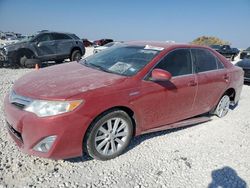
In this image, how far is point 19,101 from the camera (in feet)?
9.79

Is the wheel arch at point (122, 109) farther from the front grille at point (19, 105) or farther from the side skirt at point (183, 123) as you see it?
the front grille at point (19, 105)

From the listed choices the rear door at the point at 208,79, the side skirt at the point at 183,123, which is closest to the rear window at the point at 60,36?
the rear door at the point at 208,79

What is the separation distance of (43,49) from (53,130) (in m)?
9.29

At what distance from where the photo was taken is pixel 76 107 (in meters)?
2.84

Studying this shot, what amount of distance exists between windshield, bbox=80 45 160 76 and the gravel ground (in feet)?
4.01

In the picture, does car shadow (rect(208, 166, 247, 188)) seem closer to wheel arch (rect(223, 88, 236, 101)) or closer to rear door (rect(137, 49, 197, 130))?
rear door (rect(137, 49, 197, 130))

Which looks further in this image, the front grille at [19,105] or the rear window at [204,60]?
the rear window at [204,60]

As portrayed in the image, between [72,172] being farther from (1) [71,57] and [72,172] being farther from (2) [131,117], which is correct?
(1) [71,57]

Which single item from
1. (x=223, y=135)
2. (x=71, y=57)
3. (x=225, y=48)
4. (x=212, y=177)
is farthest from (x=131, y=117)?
(x=225, y=48)

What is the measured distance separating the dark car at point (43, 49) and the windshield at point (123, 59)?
24.0ft

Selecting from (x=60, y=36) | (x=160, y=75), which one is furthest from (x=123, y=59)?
(x=60, y=36)

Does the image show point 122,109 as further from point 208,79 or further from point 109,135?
point 208,79

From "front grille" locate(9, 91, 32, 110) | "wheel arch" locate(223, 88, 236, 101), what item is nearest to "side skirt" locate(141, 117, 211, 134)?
"wheel arch" locate(223, 88, 236, 101)

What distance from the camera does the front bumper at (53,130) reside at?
276cm
